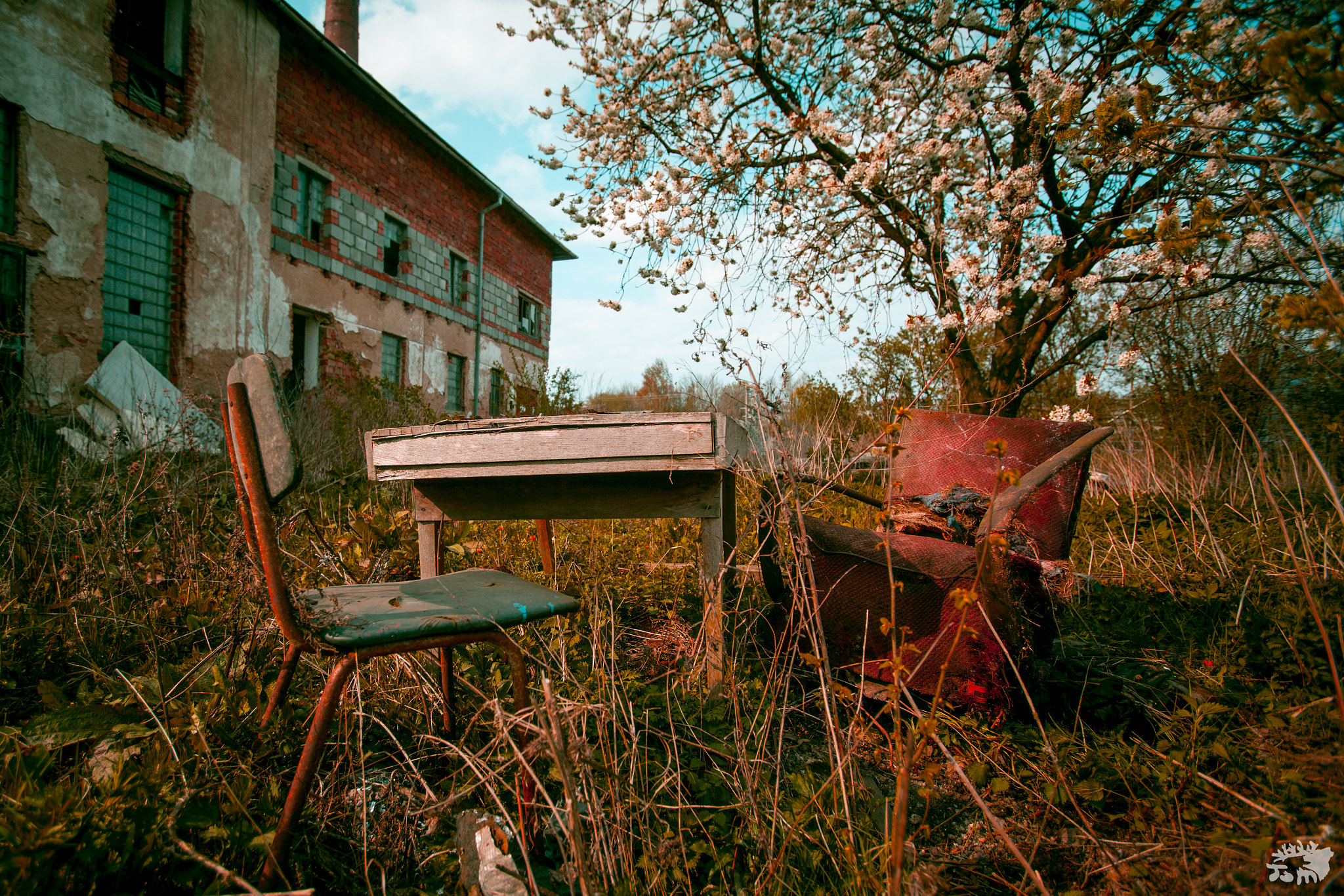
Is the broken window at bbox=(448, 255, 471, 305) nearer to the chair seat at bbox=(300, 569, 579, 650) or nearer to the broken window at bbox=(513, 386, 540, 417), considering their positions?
the broken window at bbox=(513, 386, 540, 417)

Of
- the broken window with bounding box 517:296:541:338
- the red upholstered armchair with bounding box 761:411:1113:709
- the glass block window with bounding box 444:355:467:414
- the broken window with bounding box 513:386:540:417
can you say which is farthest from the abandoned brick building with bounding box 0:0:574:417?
the broken window with bounding box 517:296:541:338

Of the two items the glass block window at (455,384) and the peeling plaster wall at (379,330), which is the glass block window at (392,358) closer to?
the peeling plaster wall at (379,330)

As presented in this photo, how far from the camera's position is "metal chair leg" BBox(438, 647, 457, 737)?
67.1 inches

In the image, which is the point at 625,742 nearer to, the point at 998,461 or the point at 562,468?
the point at 562,468

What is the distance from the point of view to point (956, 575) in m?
1.60

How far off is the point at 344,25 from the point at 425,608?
1408cm

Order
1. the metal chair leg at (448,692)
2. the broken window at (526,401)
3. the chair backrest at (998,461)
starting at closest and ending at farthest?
the metal chair leg at (448,692) → the chair backrest at (998,461) → the broken window at (526,401)

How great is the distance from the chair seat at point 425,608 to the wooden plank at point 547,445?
15.1 inches

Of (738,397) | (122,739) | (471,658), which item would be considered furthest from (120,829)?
(738,397)

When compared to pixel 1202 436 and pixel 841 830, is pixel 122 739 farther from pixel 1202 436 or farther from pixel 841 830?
pixel 1202 436

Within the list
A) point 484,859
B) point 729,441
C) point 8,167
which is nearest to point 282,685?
point 484,859

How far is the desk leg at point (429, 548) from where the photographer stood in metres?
2.20

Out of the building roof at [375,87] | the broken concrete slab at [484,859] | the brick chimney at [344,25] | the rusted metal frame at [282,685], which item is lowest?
the broken concrete slab at [484,859]

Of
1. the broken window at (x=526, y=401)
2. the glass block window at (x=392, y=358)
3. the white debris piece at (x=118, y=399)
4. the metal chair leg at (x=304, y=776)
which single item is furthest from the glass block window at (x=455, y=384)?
the metal chair leg at (x=304, y=776)
